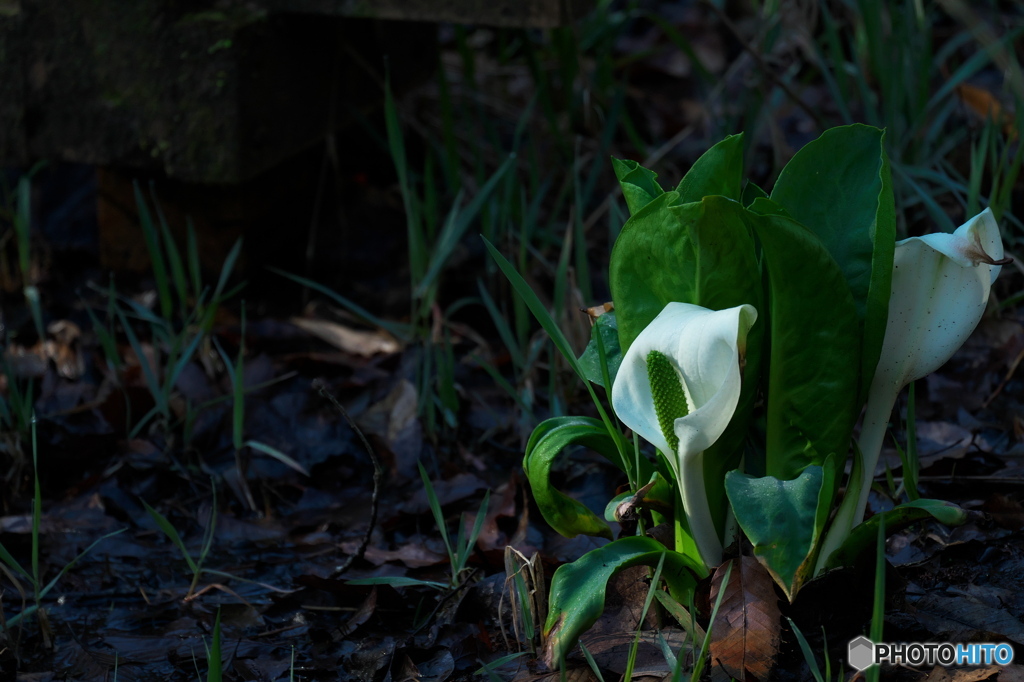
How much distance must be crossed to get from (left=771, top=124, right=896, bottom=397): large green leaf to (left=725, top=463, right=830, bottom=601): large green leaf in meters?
0.16

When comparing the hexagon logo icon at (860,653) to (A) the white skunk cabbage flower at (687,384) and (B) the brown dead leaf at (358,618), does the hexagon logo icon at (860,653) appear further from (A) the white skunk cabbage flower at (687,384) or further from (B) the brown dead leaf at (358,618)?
(B) the brown dead leaf at (358,618)

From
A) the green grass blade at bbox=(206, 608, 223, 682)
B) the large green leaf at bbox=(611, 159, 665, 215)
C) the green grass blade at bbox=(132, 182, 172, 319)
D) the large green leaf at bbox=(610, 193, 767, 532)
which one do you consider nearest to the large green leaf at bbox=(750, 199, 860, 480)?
the large green leaf at bbox=(610, 193, 767, 532)

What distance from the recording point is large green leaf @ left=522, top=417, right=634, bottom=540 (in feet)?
3.24

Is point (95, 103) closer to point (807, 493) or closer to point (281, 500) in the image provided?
point (281, 500)

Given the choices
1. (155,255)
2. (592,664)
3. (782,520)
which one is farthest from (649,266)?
(155,255)

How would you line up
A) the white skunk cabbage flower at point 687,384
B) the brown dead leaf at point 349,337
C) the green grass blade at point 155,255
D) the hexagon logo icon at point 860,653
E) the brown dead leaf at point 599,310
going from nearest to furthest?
the white skunk cabbage flower at point 687,384, the hexagon logo icon at point 860,653, the brown dead leaf at point 599,310, the green grass blade at point 155,255, the brown dead leaf at point 349,337

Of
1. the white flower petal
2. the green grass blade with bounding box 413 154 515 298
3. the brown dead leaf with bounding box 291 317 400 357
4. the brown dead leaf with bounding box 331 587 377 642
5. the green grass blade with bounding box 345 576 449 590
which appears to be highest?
the white flower petal

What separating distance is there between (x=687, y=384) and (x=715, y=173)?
0.23 m

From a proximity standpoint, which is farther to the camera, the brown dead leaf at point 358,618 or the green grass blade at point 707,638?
the brown dead leaf at point 358,618

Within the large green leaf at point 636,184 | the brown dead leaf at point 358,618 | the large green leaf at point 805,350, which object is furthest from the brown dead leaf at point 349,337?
the large green leaf at point 805,350

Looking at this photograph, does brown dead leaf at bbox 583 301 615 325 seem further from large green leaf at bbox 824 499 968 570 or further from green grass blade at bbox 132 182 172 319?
green grass blade at bbox 132 182 172 319

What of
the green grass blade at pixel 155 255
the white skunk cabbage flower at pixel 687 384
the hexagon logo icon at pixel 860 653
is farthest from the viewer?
the green grass blade at pixel 155 255

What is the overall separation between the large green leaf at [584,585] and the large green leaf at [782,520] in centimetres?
12

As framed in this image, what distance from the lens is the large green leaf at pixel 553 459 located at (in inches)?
38.9
